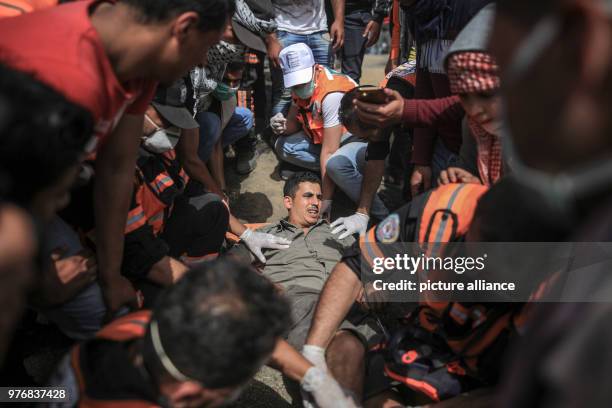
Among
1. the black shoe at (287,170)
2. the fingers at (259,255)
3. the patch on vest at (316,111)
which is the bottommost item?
the black shoe at (287,170)

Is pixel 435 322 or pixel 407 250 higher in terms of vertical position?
pixel 407 250

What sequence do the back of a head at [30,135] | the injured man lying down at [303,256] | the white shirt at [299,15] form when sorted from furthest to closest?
the white shirt at [299,15] < the injured man lying down at [303,256] < the back of a head at [30,135]

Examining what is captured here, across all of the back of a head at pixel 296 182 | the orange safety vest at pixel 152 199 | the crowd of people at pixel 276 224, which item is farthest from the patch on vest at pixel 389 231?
the back of a head at pixel 296 182

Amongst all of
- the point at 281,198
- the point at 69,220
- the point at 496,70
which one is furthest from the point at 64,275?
the point at 281,198

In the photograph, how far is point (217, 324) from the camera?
4.42ft

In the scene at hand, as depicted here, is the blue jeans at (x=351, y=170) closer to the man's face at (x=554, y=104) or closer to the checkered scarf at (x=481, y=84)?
the checkered scarf at (x=481, y=84)

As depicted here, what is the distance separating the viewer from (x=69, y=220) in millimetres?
2240

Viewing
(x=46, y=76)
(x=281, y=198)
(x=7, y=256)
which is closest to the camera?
(x=7, y=256)

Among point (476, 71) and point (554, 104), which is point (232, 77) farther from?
point (554, 104)

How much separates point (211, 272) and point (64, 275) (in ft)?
2.72

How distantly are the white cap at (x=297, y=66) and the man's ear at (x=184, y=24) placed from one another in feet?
7.24

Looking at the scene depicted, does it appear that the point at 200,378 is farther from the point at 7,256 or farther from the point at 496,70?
the point at 496,70

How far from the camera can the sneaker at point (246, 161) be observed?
4.47 metres

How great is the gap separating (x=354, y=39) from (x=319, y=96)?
1.25 metres
